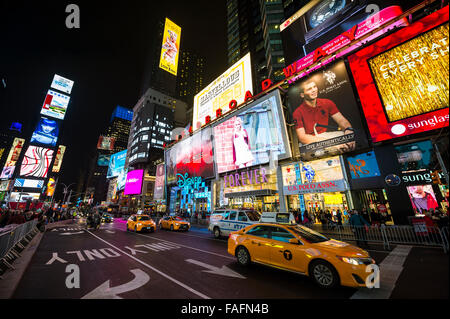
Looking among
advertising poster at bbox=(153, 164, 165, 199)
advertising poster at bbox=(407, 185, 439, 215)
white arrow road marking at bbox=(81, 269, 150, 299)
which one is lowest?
white arrow road marking at bbox=(81, 269, 150, 299)

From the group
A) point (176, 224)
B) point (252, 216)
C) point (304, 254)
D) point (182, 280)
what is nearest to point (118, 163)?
point (176, 224)

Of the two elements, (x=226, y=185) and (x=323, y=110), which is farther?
(x=226, y=185)

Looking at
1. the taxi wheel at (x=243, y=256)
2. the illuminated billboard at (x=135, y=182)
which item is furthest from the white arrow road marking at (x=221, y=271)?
the illuminated billboard at (x=135, y=182)

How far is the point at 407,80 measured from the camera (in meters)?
13.5

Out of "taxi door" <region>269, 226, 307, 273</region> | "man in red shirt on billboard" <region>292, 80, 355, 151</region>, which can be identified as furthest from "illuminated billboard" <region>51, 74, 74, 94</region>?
"taxi door" <region>269, 226, 307, 273</region>

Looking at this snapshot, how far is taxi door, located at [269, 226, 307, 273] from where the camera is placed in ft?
16.7

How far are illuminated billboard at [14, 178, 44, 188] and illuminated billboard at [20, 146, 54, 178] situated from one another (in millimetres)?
1737

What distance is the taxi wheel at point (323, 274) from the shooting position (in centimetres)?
447

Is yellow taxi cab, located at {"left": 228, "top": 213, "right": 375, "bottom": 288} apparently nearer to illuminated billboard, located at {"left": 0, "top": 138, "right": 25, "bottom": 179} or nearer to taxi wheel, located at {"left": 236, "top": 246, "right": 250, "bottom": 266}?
taxi wheel, located at {"left": 236, "top": 246, "right": 250, "bottom": 266}

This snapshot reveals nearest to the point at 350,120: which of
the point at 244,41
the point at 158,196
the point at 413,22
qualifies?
the point at 413,22

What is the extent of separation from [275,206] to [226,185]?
8.89 m

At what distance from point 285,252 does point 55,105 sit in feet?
260
